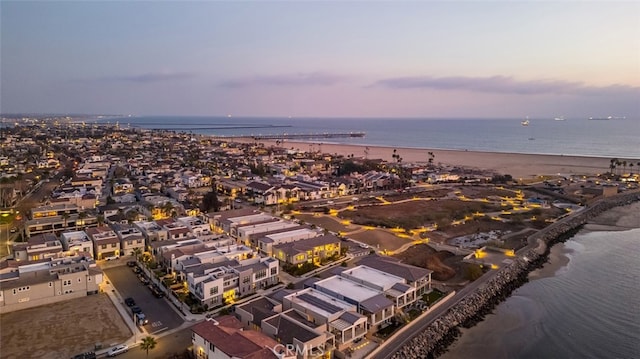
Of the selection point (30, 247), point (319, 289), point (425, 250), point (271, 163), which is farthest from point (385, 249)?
point (271, 163)

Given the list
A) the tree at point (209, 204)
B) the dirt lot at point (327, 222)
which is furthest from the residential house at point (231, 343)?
the tree at point (209, 204)

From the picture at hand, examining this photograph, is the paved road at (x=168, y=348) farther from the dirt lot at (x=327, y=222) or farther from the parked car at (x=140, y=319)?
the dirt lot at (x=327, y=222)

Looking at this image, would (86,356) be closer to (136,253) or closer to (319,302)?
(319,302)

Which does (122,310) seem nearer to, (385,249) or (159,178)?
(385,249)

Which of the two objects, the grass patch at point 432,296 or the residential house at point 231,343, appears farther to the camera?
A: the grass patch at point 432,296

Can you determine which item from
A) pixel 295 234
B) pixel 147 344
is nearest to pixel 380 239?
pixel 295 234
